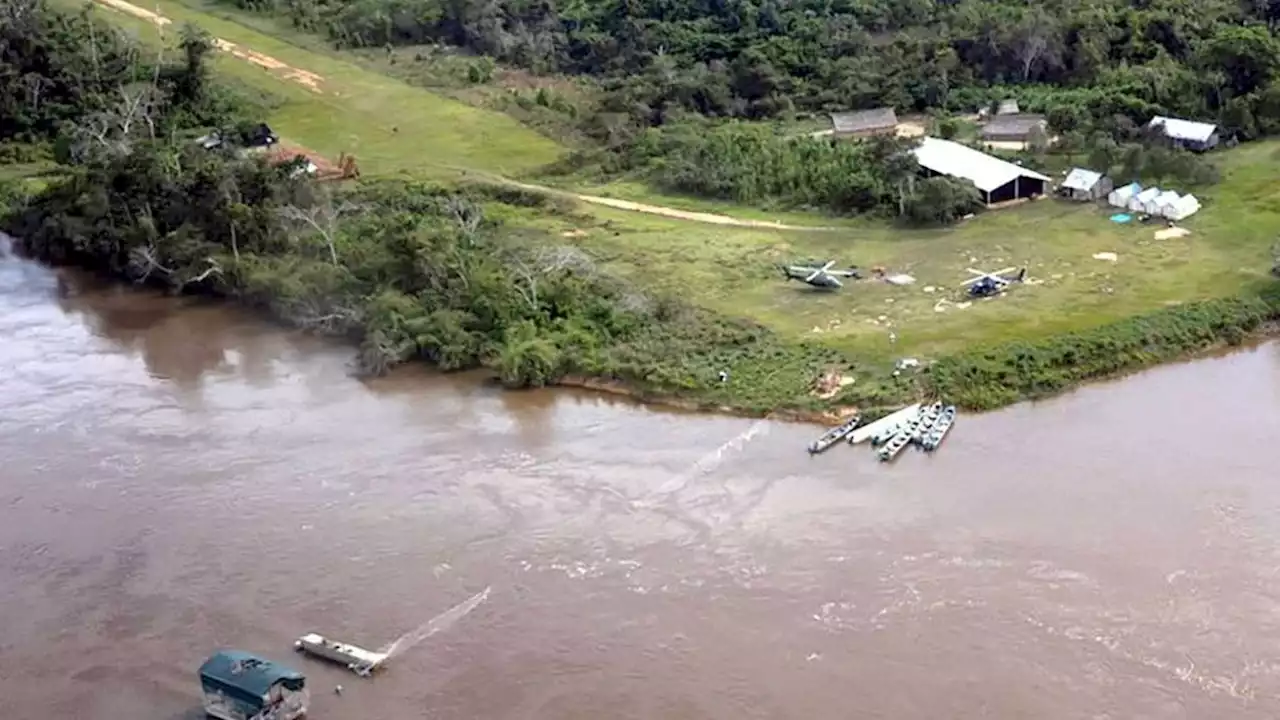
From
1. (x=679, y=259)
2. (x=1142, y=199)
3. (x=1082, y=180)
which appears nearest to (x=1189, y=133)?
(x=1082, y=180)

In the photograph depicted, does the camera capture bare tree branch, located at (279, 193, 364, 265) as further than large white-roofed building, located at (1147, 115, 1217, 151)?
No

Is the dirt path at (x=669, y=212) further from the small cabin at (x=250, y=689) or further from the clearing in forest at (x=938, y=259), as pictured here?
the small cabin at (x=250, y=689)

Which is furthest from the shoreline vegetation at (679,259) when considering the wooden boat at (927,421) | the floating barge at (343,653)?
the floating barge at (343,653)

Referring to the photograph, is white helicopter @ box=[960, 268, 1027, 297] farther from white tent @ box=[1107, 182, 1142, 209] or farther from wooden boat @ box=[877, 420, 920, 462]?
wooden boat @ box=[877, 420, 920, 462]

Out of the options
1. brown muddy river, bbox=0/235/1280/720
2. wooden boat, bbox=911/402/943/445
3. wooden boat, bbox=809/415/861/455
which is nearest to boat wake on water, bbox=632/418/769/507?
brown muddy river, bbox=0/235/1280/720

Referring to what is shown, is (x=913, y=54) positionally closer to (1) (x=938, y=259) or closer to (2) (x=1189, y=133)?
(2) (x=1189, y=133)
